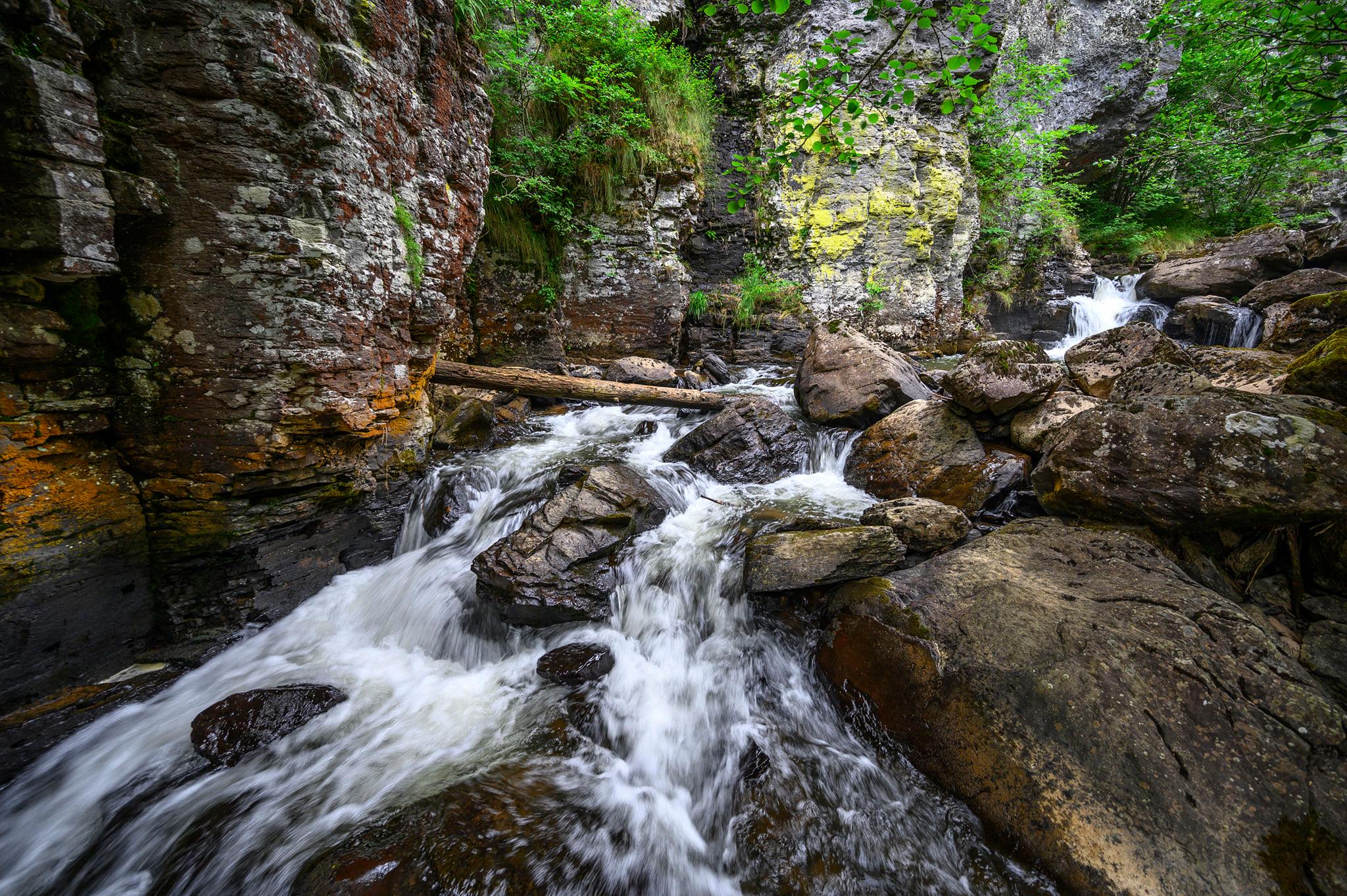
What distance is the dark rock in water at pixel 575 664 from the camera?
9.84 feet

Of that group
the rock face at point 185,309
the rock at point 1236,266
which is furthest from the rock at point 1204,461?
the rock at point 1236,266

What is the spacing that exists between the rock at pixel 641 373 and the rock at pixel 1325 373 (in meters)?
5.92

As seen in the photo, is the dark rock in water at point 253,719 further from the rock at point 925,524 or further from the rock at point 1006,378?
the rock at point 1006,378

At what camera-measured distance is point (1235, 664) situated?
2.03 metres

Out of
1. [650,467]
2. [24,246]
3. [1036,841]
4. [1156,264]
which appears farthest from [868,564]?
[1156,264]

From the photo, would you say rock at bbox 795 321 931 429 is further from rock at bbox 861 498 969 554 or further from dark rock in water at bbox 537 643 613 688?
dark rock in water at bbox 537 643 613 688

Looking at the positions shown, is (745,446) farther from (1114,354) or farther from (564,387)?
(1114,354)

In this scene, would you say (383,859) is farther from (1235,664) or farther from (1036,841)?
(1235,664)

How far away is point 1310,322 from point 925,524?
409 centimetres

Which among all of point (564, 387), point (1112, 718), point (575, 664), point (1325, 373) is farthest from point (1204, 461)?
point (564, 387)

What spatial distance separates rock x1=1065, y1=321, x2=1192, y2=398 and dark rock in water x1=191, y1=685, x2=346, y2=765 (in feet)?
21.5

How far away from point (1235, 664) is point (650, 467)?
4.32 metres

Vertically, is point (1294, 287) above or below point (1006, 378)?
above

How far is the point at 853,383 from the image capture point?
225 inches
